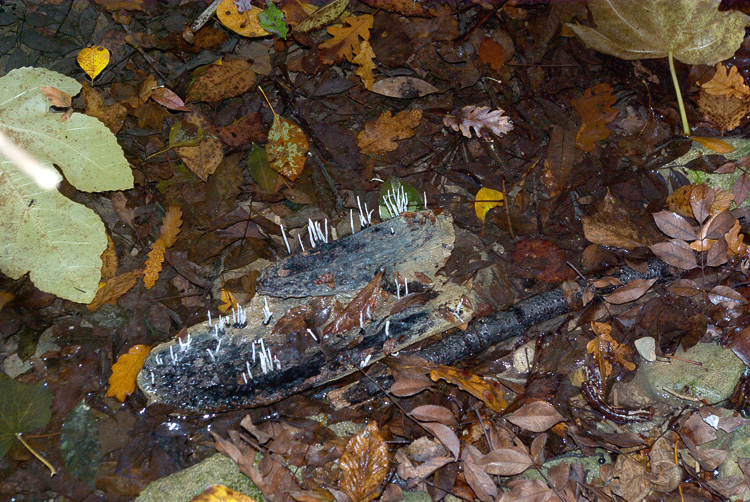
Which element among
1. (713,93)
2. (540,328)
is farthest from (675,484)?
(713,93)

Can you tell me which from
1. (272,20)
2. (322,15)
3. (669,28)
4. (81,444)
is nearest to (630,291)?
(669,28)

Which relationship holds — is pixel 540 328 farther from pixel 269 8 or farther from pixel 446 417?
pixel 269 8

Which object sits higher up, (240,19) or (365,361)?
(240,19)

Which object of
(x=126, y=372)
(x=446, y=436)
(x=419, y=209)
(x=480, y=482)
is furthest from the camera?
(x=419, y=209)

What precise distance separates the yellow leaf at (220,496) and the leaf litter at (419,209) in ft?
0.07

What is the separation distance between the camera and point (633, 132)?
3.55 metres

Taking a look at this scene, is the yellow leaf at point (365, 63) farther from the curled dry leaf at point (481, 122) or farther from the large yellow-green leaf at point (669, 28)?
the large yellow-green leaf at point (669, 28)

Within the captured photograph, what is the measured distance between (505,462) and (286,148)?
234 centimetres

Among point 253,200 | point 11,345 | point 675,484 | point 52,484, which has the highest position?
point 253,200

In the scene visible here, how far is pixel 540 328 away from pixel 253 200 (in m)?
2.07

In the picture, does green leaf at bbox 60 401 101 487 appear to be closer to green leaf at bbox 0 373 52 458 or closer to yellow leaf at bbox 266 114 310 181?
green leaf at bbox 0 373 52 458

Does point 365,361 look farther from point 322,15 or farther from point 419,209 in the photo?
point 322,15

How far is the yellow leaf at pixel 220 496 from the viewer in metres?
2.23

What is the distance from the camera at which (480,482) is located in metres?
2.38
